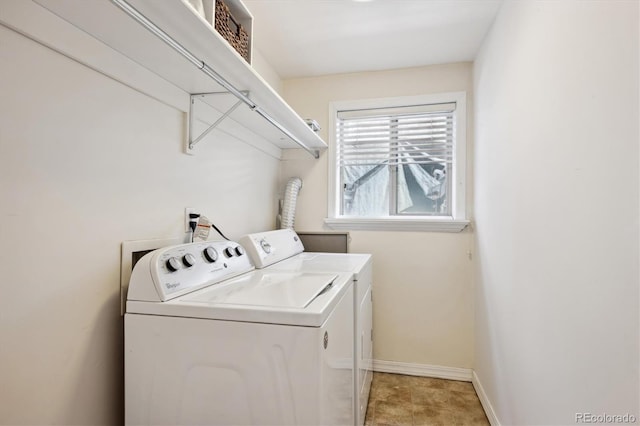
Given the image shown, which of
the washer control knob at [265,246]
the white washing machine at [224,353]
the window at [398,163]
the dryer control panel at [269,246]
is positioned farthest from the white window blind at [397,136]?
the white washing machine at [224,353]

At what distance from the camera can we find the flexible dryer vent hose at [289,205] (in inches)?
95.7

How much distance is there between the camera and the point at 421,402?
204 centimetres

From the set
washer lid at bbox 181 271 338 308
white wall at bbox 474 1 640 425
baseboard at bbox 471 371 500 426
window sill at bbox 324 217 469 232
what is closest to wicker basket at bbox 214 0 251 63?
washer lid at bbox 181 271 338 308

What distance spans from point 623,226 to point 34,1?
1.57m

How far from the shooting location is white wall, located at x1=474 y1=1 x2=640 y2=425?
0.79 meters

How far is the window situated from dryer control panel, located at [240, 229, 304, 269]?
505mm

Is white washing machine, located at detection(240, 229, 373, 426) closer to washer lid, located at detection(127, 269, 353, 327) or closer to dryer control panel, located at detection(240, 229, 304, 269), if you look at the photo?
dryer control panel, located at detection(240, 229, 304, 269)

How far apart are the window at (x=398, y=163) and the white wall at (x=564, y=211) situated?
23.0 inches

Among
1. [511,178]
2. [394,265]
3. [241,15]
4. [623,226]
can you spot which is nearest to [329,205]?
[394,265]

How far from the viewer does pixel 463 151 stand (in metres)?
2.35

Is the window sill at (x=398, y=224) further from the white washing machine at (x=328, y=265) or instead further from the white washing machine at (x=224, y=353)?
the white washing machine at (x=224, y=353)

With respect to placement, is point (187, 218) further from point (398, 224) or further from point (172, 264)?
point (398, 224)

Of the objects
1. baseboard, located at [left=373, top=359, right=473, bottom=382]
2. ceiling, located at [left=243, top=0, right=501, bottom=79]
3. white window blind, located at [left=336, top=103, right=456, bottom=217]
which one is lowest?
baseboard, located at [left=373, top=359, right=473, bottom=382]

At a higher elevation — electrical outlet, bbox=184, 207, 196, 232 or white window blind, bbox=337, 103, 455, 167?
white window blind, bbox=337, 103, 455, 167
